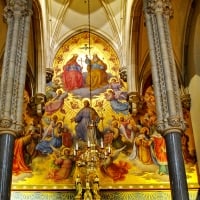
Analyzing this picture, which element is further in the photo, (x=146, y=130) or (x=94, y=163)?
(x=146, y=130)

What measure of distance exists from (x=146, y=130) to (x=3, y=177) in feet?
22.5

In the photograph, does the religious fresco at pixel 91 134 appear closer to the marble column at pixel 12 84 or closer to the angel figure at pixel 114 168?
the angel figure at pixel 114 168

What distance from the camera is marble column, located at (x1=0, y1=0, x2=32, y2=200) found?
8297 mm

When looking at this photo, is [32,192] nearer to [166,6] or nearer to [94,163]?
[94,163]

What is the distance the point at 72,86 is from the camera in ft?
49.3

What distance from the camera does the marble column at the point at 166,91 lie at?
27.8 feet

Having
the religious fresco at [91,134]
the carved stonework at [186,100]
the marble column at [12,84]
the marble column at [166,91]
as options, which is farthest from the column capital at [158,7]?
the carved stonework at [186,100]

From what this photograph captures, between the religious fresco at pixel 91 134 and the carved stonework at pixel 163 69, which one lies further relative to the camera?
the religious fresco at pixel 91 134

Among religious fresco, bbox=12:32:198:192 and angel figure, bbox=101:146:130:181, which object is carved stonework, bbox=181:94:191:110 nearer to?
religious fresco, bbox=12:32:198:192

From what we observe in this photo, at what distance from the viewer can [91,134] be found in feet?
39.3

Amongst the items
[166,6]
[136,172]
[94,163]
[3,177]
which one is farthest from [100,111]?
[3,177]

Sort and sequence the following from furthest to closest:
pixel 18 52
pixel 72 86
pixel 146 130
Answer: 1. pixel 72 86
2. pixel 146 130
3. pixel 18 52

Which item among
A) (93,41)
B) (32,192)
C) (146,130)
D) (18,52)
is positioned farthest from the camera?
(93,41)

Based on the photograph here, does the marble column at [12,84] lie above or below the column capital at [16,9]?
below
